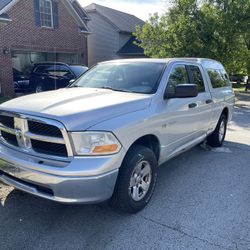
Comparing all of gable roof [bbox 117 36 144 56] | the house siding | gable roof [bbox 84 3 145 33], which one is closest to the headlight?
gable roof [bbox 117 36 144 56]

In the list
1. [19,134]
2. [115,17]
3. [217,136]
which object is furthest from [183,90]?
[115,17]

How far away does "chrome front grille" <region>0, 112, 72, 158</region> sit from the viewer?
2.76m

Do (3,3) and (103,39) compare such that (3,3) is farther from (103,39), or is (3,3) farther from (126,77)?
(103,39)

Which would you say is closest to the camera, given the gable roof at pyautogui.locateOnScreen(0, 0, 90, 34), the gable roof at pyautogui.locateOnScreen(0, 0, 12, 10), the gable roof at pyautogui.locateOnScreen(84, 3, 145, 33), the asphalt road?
the asphalt road

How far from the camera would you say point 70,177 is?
2.66 meters

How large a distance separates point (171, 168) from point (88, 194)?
8.11 ft

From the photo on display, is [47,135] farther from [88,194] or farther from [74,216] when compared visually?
[74,216]

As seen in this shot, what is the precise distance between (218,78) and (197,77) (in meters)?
1.23

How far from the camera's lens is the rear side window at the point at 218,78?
5.53m

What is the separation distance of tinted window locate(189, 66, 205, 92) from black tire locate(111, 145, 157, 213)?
1.86 metres

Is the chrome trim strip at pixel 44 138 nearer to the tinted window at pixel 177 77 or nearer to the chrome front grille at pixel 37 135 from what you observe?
the chrome front grille at pixel 37 135

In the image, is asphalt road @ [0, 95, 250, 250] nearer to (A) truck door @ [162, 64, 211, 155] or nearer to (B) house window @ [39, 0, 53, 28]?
(A) truck door @ [162, 64, 211, 155]

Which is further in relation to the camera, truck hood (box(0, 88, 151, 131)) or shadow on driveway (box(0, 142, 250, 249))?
shadow on driveway (box(0, 142, 250, 249))

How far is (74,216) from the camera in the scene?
3348 mm
